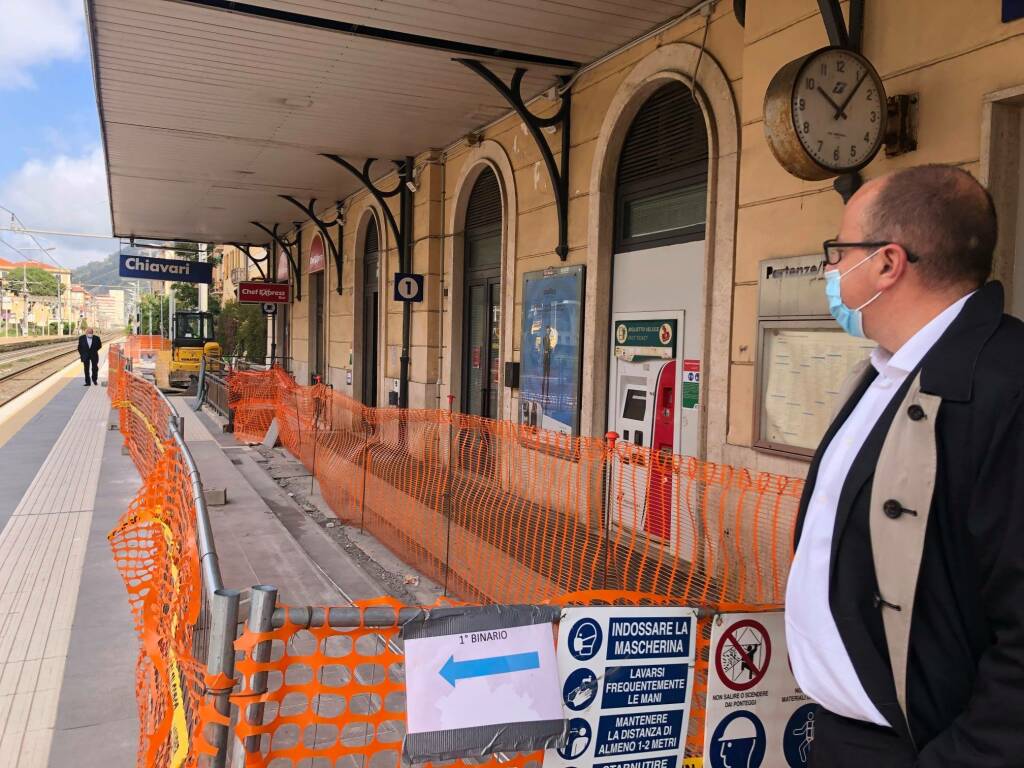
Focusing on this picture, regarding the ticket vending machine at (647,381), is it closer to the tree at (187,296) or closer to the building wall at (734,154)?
the building wall at (734,154)

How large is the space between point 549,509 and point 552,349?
10.1 ft

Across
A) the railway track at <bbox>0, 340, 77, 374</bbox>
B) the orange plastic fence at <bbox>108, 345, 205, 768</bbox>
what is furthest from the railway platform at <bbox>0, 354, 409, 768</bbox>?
the railway track at <bbox>0, 340, 77, 374</bbox>

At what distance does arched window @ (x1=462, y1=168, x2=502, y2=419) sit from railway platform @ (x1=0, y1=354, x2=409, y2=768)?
296cm

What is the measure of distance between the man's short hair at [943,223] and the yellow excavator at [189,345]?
2588 cm

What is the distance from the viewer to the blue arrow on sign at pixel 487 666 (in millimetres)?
1900

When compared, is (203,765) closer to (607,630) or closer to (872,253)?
(607,630)

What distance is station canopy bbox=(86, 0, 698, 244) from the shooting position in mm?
6387

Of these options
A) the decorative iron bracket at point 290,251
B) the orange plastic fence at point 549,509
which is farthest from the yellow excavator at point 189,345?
the orange plastic fence at point 549,509

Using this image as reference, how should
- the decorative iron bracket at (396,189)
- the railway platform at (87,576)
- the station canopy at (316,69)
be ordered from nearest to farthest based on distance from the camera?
the railway platform at (87,576) → the station canopy at (316,69) → the decorative iron bracket at (396,189)

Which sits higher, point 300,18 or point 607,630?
point 300,18

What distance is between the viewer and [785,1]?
15.9 feet

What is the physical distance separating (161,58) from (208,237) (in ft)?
54.8

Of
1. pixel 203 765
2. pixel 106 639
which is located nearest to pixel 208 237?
pixel 106 639

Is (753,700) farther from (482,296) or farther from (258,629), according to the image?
(482,296)
